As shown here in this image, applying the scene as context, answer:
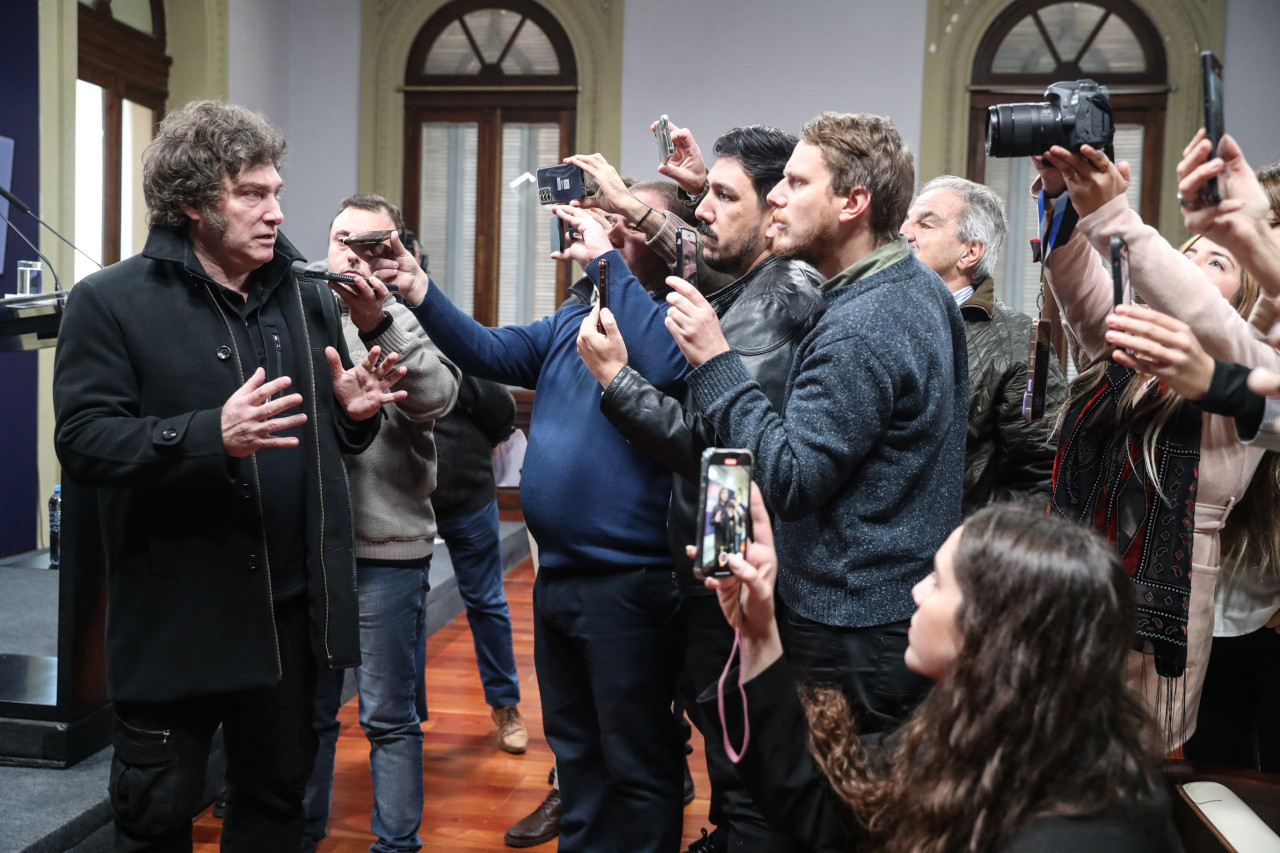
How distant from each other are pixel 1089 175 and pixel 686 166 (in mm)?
828

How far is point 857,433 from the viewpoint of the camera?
1.40 metres

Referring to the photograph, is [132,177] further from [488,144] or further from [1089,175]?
[1089,175]

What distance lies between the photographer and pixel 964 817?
1.01 metres

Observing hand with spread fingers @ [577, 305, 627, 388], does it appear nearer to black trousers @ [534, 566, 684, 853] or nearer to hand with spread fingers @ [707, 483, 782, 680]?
black trousers @ [534, 566, 684, 853]

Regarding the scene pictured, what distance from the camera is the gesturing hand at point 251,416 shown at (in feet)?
5.09

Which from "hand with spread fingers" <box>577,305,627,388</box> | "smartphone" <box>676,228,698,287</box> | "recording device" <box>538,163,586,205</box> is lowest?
"hand with spread fingers" <box>577,305,627,388</box>

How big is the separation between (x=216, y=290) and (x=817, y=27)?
5261 millimetres

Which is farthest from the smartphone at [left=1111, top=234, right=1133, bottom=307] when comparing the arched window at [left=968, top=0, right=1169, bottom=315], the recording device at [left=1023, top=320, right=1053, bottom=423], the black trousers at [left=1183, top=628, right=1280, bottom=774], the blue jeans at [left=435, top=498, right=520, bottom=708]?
the arched window at [left=968, top=0, right=1169, bottom=315]

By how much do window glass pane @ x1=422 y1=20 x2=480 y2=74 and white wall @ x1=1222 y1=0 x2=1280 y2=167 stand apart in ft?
13.7

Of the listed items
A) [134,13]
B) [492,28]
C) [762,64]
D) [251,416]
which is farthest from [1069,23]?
[251,416]

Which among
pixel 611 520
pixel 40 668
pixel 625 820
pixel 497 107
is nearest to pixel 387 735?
pixel 625 820

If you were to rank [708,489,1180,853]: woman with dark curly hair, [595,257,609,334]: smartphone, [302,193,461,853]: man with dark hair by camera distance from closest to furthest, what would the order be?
[708,489,1180,853]: woman with dark curly hair < [595,257,609,334]: smartphone < [302,193,461,853]: man with dark hair

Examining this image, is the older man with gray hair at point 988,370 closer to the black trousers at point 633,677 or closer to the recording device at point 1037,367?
the recording device at point 1037,367

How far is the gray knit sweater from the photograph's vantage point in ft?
7.10
